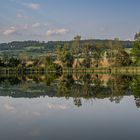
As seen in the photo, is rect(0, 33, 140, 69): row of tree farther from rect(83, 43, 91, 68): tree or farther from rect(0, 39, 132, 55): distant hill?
rect(0, 39, 132, 55): distant hill

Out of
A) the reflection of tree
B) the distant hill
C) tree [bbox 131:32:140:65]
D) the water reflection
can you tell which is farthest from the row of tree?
the distant hill

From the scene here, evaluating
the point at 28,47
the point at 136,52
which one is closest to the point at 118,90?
the point at 136,52

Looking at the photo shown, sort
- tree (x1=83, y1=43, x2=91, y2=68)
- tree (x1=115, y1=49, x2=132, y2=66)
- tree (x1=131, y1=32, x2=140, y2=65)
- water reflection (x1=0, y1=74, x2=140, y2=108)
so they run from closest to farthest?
water reflection (x1=0, y1=74, x2=140, y2=108)
tree (x1=131, y1=32, x2=140, y2=65)
tree (x1=115, y1=49, x2=132, y2=66)
tree (x1=83, y1=43, x2=91, y2=68)

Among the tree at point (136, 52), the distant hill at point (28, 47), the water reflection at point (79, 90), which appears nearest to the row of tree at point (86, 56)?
the tree at point (136, 52)

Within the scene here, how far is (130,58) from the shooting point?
294 feet

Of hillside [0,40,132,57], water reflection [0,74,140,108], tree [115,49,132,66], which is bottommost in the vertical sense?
water reflection [0,74,140,108]

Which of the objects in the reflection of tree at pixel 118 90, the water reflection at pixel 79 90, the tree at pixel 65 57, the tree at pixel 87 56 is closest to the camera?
the reflection of tree at pixel 118 90

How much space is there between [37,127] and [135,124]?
369 centimetres

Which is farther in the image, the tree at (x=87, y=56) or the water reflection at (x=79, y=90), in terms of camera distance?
the tree at (x=87, y=56)

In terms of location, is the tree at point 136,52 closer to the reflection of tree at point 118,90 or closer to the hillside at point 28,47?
the reflection of tree at point 118,90

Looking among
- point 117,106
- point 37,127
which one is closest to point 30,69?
point 117,106

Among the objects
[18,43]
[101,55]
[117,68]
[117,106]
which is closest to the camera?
[117,106]

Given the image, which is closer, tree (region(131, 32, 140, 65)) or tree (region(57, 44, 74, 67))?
tree (region(131, 32, 140, 65))

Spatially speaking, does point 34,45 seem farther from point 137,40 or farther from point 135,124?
point 135,124
